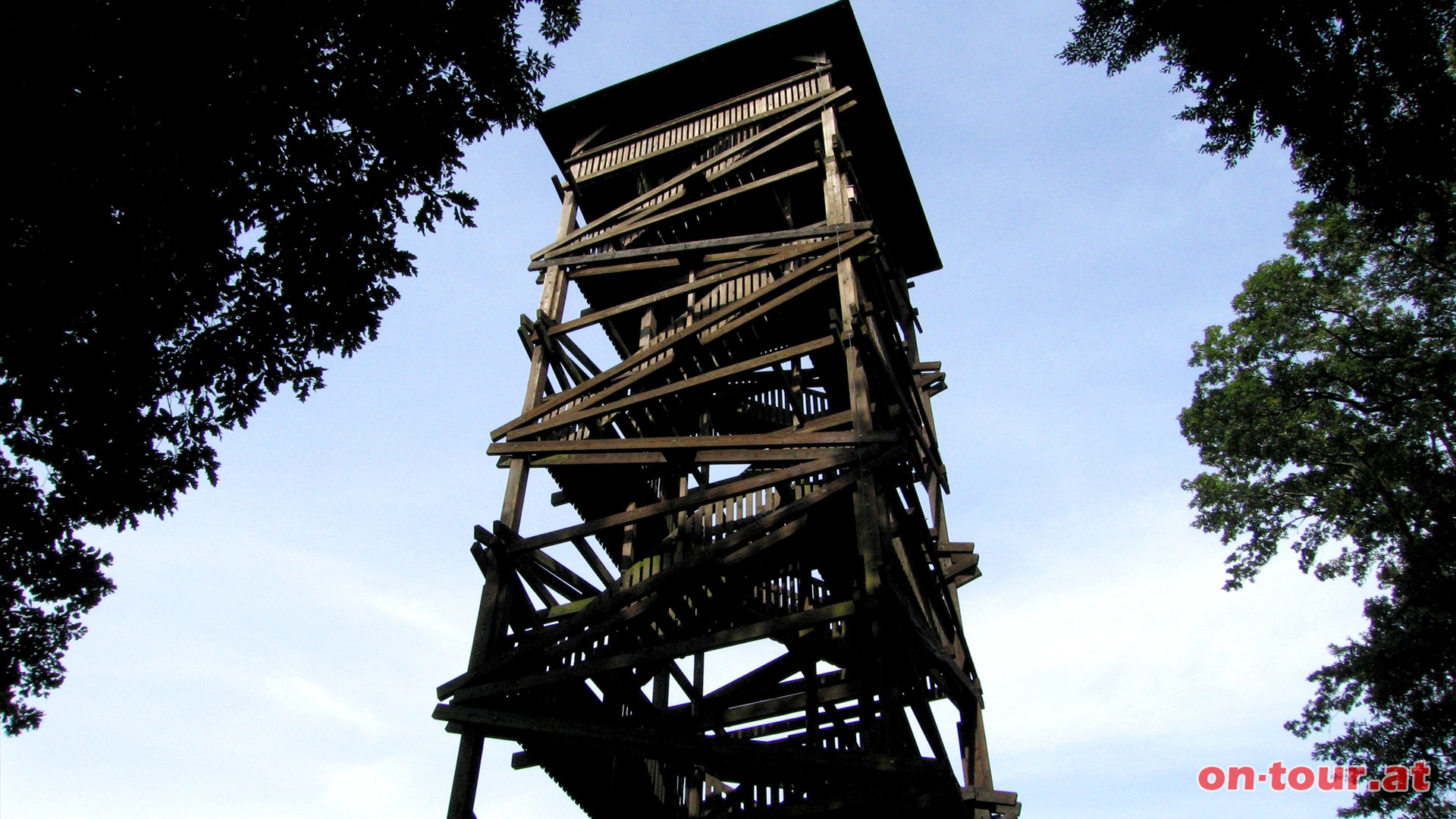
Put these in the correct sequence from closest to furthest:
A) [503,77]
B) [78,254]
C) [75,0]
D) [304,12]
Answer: [75,0], [78,254], [304,12], [503,77]

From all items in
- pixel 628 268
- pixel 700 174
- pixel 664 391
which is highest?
pixel 700 174

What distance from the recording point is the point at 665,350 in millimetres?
10203

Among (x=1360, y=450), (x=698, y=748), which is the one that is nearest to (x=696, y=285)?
(x=698, y=748)

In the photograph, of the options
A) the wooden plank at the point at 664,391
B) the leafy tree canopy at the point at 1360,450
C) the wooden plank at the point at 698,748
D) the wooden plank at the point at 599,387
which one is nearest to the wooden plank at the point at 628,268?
the wooden plank at the point at 599,387

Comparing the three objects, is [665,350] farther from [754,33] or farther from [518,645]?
[754,33]

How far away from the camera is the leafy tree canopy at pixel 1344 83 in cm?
590

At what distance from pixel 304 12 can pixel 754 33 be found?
757cm

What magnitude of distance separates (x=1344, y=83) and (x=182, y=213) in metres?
7.61

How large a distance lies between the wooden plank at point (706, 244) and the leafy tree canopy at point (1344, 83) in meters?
4.28

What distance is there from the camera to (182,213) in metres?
6.59

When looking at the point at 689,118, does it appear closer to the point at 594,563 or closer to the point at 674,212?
the point at 674,212

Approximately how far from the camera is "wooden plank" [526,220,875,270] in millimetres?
10609

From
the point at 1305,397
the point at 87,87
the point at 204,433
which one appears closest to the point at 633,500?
the point at 204,433

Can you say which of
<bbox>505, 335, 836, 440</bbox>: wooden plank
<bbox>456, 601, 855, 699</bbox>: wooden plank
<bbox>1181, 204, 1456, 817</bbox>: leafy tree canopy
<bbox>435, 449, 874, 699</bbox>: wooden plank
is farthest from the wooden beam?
<bbox>1181, 204, 1456, 817</bbox>: leafy tree canopy
